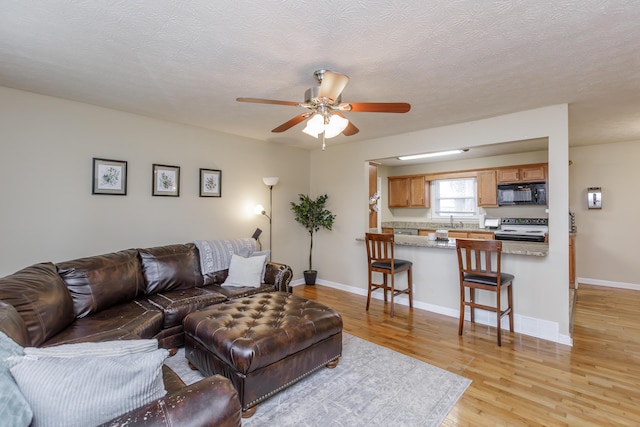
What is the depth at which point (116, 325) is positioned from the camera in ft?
7.22

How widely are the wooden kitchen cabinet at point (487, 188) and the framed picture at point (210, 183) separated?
4772mm

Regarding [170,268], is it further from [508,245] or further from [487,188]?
[487,188]

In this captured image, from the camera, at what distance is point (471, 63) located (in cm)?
217

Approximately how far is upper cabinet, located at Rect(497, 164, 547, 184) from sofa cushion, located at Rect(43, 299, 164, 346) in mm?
5763

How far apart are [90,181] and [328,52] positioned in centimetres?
284

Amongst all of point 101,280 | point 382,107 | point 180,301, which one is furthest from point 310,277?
point 382,107

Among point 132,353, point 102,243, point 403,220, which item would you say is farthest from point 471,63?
point 403,220

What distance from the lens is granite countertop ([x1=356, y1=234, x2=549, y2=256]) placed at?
10.0 ft

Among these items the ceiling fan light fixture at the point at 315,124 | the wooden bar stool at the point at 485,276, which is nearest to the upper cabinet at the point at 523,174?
the wooden bar stool at the point at 485,276

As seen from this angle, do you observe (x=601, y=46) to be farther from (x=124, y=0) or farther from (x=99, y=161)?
(x=99, y=161)

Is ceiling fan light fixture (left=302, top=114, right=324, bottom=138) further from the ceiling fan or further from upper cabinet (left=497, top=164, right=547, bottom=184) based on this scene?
upper cabinet (left=497, top=164, right=547, bottom=184)

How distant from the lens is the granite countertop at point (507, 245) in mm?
3059

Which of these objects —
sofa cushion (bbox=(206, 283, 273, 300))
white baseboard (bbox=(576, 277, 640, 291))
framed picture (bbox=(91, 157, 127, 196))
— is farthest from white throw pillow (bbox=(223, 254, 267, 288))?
white baseboard (bbox=(576, 277, 640, 291))

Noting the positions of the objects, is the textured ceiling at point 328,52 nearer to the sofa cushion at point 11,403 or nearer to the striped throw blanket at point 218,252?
the striped throw blanket at point 218,252
